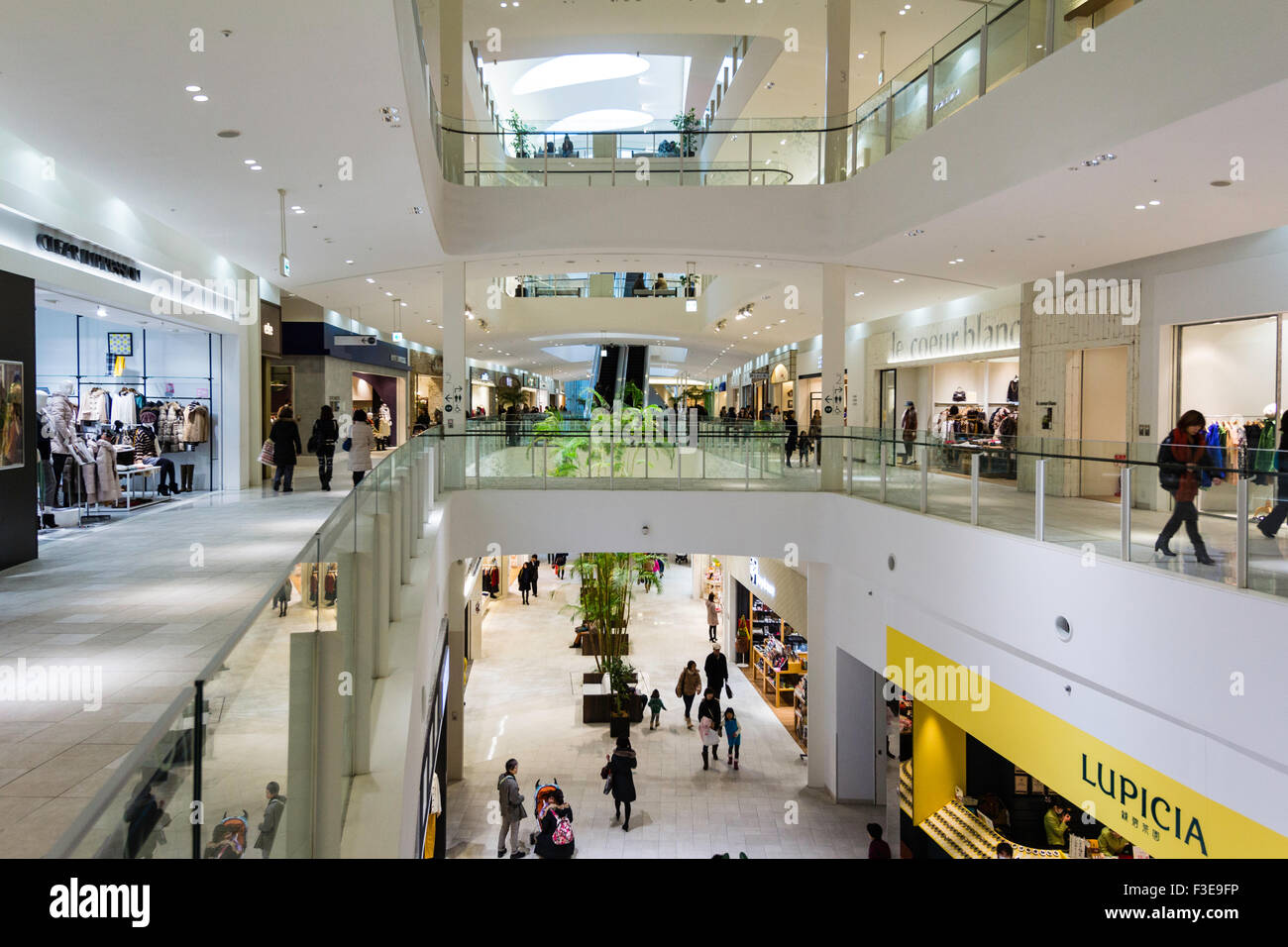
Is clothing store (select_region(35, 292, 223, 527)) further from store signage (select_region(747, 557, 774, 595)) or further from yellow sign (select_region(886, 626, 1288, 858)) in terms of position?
yellow sign (select_region(886, 626, 1288, 858))

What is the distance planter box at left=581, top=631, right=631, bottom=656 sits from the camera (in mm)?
16984

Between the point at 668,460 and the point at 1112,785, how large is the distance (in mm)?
7786

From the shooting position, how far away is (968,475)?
8453mm

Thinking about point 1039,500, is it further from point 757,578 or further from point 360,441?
point 757,578

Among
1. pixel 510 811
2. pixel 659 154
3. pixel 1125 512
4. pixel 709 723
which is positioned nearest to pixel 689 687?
pixel 709 723

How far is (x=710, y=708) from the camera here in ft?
42.5

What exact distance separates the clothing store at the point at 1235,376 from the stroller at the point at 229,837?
1087 cm

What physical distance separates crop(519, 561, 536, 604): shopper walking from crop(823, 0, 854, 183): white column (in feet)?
47.8

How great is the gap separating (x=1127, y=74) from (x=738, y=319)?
49.8ft

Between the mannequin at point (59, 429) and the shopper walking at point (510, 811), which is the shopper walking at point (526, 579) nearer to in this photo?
the shopper walking at point (510, 811)

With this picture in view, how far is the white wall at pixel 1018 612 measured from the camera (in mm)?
5297
